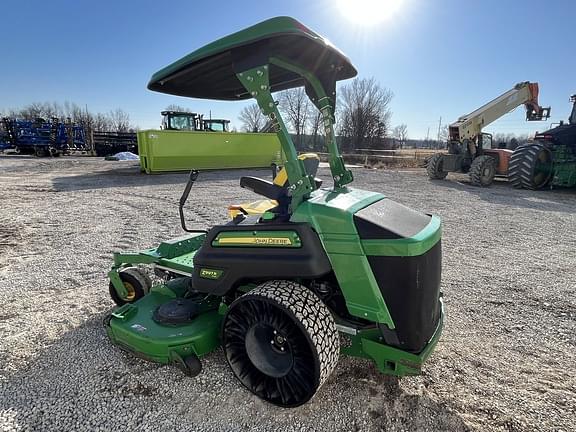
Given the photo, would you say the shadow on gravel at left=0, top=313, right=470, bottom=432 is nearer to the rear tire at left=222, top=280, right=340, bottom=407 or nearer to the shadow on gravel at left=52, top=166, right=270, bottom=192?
the rear tire at left=222, top=280, right=340, bottom=407

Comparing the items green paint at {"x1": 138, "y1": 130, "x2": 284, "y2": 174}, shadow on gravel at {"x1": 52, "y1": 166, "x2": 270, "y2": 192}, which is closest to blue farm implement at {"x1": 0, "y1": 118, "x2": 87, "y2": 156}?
shadow on gravel at {"x1": 52, "y1": 166, "x2": 270, "y2": 192}

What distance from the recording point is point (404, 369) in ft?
6.08

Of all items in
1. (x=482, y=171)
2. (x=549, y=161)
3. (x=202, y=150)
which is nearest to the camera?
(x=549, y=161)

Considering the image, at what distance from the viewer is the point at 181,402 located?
203cm

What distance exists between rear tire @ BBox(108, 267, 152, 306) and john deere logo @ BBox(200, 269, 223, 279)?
42.6 inches

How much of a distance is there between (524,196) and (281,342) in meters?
10.3

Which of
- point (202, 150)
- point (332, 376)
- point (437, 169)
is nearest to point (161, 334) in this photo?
point (332, 376)

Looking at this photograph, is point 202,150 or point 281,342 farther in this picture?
point 202,150

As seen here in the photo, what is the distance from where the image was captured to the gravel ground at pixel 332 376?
→ 6.30 feet

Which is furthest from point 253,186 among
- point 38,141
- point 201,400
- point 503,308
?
point 38,141

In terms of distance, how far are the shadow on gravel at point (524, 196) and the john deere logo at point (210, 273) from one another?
848 centimetres

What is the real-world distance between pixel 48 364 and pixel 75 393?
439 millimetres

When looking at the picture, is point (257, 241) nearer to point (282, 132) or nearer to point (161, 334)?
point (282, 132)

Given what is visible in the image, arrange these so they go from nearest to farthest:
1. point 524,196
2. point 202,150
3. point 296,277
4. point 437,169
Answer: point 296,277, point 524,196, point 437,169, point 202,150
